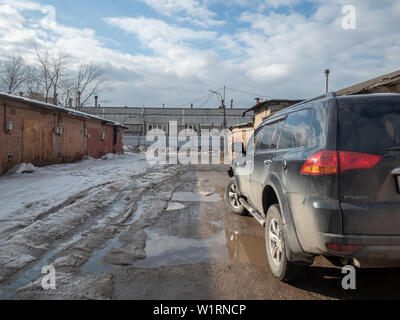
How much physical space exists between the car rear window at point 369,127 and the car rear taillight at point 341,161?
0.16 ft

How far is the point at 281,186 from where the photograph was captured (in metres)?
2.70

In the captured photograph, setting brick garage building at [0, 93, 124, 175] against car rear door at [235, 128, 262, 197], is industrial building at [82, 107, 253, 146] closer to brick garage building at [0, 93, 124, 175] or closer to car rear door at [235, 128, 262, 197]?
brick garage building at [0, 93, 124, 175]

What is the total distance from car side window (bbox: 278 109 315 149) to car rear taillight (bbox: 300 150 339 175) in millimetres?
238

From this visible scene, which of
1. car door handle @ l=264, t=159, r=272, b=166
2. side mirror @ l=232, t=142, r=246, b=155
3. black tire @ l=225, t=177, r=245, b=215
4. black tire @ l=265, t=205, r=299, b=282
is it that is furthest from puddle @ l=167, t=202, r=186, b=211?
black tire @ l=265, t=205, r=299, b=282

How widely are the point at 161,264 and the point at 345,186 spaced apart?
7.29 feet

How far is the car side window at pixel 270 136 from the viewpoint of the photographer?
11.3 feet

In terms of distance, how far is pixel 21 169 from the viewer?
10.5 m

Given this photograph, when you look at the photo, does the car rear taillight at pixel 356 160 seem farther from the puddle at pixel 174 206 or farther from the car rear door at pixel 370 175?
the puddle at pixel 174 206

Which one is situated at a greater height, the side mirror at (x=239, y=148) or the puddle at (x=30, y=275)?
the side mirror at (x=239, y=148)

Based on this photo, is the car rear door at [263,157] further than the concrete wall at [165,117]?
No

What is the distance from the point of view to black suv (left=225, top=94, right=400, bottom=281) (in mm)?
2047

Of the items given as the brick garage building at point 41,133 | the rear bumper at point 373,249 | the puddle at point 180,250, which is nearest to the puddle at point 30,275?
the puddle at point 180,250
